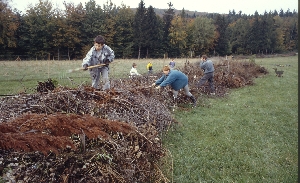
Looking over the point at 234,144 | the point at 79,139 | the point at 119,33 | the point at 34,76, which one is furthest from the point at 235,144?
the point at 119,33

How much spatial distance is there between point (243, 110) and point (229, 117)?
4.36ft

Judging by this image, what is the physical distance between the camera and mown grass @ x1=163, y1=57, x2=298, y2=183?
4316 mm

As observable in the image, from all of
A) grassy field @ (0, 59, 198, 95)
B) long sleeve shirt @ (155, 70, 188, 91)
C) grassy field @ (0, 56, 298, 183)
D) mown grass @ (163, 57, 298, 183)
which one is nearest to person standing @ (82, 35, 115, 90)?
grassy field @ (0, 59, 198, 95)

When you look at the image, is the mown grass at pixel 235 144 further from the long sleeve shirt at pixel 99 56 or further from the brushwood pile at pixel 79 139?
the long sleeve shirt at pixel 99 56

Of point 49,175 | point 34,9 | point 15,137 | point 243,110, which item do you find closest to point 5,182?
point 49,175

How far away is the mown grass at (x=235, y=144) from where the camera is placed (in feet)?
14.2

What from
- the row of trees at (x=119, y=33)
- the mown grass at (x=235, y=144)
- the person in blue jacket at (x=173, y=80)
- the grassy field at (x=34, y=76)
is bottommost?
the mown grass at (x=235, y=144)

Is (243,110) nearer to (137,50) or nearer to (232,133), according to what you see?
(232,133)

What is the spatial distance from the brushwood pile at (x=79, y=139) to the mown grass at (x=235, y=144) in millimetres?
632

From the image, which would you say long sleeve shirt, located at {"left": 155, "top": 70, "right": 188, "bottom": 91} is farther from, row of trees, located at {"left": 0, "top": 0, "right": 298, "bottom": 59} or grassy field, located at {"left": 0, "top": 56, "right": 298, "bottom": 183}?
row of trees, located at {"left": 0, "top": 0, "right": 298, "bottom": 59}

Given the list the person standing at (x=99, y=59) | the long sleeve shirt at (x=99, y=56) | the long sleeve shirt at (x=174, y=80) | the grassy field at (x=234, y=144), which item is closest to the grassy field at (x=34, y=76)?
the person standing at (x=99, y=59)

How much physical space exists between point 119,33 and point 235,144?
44053 mm

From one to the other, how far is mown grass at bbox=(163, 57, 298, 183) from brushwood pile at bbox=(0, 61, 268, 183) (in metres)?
0.63

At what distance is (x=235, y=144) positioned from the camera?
5.57 meters
